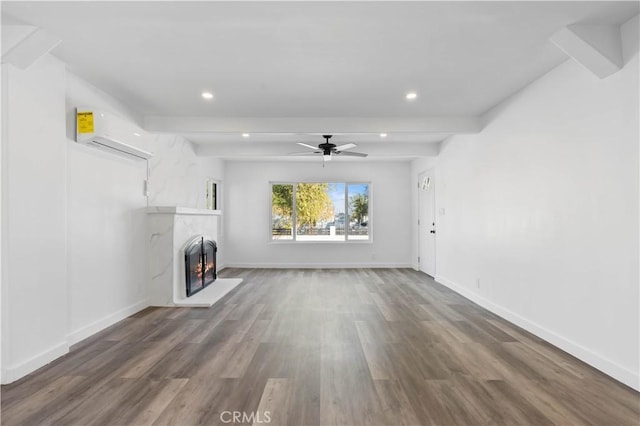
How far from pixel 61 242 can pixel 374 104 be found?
11.1ft

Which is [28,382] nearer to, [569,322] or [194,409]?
[194,409]

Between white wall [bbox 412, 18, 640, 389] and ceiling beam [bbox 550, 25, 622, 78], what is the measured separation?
80 mm

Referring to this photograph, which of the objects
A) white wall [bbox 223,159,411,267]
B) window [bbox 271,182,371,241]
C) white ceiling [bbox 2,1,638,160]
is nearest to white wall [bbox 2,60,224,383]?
white ceiling [bbox 2,1,638,160]

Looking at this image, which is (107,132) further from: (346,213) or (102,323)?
(346,213)

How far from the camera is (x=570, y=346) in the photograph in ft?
8.86

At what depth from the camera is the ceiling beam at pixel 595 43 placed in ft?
7.33

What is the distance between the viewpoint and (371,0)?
6.50ft

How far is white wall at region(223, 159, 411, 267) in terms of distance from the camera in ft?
24.1

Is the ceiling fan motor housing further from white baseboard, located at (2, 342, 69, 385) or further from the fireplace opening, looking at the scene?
white baseboard, located at (2, 342, 69, 385)

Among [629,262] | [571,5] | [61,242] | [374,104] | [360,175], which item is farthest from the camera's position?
[360,175]

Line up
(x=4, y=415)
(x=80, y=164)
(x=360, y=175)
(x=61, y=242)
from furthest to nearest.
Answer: (x=360, y=175)
(x=80, y=164)
(x=61, y=242)
(x=4, y=415)

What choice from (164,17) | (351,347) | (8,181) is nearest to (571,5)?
(164,17)

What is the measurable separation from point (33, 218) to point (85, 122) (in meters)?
1.05

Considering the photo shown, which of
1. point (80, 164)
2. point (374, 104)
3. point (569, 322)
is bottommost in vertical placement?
point (569, 322)
